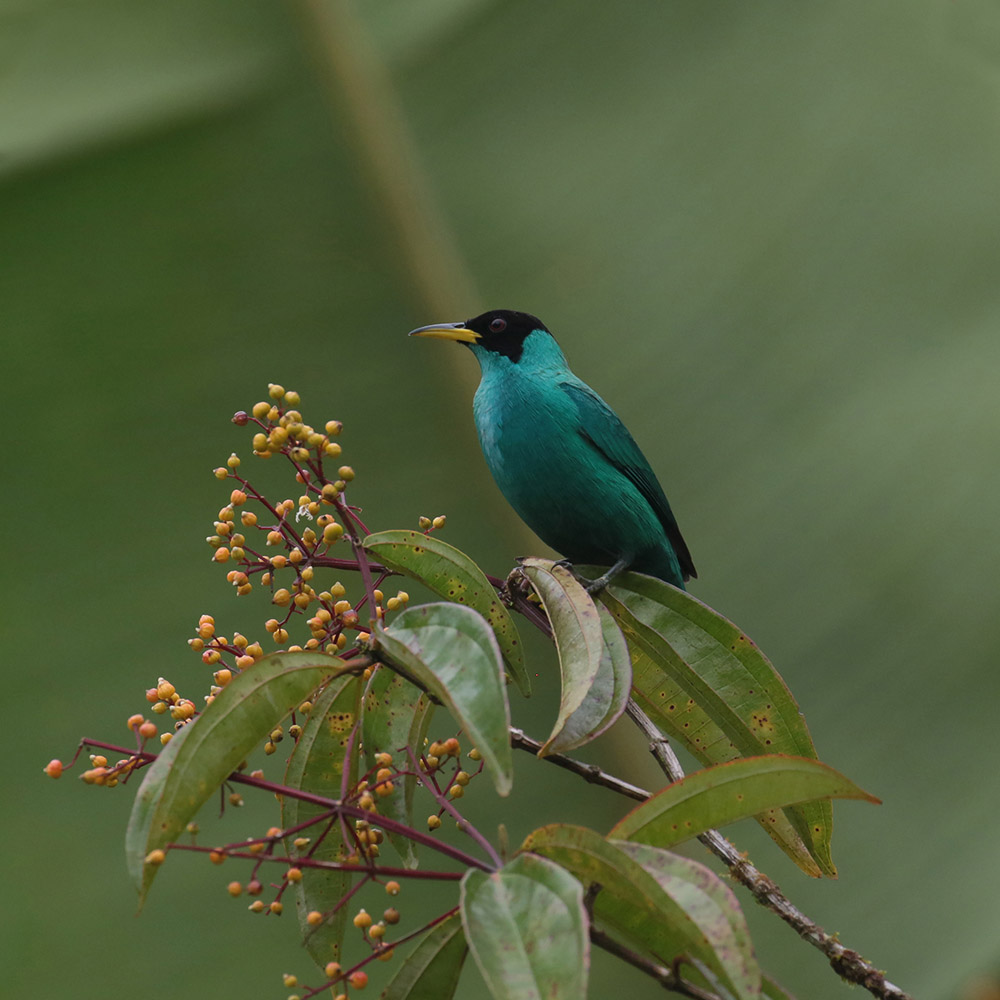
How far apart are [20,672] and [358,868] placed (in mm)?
1878

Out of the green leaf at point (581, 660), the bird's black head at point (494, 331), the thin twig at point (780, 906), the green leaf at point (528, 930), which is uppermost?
the bird's black head at point (494, 331)

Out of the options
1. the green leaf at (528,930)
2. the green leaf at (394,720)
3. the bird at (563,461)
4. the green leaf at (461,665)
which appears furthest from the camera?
the bird at (563,461)

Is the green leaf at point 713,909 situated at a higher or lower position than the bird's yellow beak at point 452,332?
lower

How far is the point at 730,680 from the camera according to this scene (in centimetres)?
159

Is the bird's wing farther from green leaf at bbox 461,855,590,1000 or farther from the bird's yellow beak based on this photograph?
green leaf at bbox 461,855,590,1000

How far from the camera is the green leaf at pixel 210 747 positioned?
3.71 ft

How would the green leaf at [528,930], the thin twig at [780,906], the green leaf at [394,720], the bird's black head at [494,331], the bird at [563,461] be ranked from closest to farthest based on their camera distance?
the green leaf at [528,930], the thin twig at [780,906], the green leaf at [394,720], the bird at [563,461], the bird's black head at [494,331]

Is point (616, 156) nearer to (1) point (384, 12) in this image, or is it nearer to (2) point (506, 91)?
(2) point (506, 91)

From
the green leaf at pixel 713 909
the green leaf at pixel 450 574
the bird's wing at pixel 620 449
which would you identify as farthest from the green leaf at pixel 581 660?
the bird's wing at pixel 620 449

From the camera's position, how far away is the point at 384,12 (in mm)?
2764

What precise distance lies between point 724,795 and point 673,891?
19 cm

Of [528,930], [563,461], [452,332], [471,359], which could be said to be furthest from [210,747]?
[471,359]

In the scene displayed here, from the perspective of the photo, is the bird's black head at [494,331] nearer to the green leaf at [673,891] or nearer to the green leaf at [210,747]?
the green leaf at [210,747]

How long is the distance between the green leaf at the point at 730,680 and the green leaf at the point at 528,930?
56 cm
